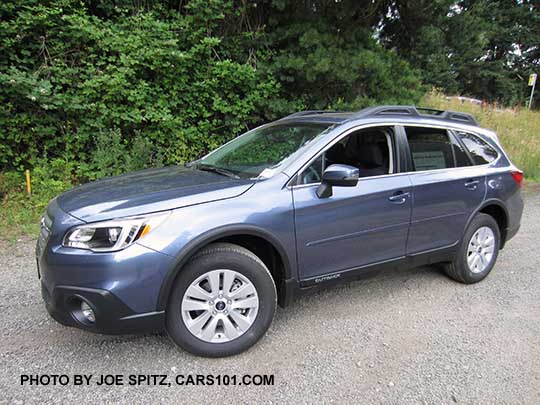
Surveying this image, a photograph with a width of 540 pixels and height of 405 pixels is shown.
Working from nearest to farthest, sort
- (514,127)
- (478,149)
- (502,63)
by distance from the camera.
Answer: (478,149)
(514,127)
(502,63)

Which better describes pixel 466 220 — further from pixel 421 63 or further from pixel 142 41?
pixel 421 63

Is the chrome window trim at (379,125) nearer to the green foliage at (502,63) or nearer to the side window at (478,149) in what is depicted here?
the side window at (478,149)

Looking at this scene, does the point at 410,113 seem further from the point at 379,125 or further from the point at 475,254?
the point at 475,254

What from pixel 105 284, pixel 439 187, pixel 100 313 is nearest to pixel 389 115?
pixel 439 187

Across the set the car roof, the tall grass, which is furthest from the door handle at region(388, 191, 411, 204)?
the tall grass

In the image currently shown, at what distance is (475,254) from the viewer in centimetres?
377

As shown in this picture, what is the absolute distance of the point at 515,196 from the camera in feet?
13.2

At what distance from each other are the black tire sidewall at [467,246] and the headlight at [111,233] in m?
2.88

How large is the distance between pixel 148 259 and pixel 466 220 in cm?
292

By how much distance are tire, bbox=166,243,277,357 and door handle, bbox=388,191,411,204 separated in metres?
1.22

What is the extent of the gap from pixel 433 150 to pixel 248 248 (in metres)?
2.00

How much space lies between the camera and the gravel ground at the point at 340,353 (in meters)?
2.27

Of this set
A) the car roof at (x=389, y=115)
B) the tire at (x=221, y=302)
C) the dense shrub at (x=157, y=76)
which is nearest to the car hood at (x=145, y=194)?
the tire at (x=221, y=302)

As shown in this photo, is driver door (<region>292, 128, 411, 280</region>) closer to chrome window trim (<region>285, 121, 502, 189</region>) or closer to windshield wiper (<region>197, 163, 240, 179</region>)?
chrome window trim (<region>285, 121, 502, 189</region>)
